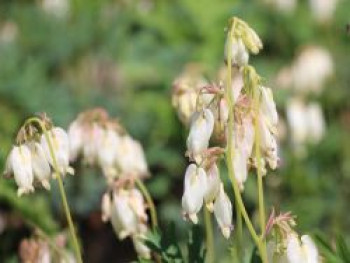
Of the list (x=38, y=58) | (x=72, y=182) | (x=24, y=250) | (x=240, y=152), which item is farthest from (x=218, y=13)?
(x=240, y=152)

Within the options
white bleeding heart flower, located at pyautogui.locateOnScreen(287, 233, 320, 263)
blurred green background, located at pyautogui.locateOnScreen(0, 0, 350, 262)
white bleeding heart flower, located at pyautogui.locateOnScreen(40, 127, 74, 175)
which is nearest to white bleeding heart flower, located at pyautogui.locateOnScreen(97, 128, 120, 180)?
white bleeding heart flower, located at pyautogui.locateOnScreen(40, 127, 74, 175)

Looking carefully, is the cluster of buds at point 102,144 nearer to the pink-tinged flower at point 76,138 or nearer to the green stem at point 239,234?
the pink-tinged flower at point 76,138

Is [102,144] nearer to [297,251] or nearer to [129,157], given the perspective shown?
[129,157]

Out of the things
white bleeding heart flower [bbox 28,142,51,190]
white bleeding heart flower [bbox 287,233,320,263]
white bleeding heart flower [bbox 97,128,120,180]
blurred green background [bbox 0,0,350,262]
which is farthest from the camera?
blurred green background [bbox 0,0,350,262]

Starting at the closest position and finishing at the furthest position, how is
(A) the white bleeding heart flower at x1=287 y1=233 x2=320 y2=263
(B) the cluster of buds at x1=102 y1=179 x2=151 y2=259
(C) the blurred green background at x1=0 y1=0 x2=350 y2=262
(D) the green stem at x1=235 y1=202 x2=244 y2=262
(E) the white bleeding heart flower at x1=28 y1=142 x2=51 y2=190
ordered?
1. (A) the white bleeding heart flower at x1=287 y1=233 x2=320 y2=263
2. (D) the green stem at x1=235 y1=202 x2=244 y2=262
3. (E) the white bleeding heart flower at x1=28 y1=142 x2=51 y2=190
4. (B) the cluster of buds at x1=102 y1=179 x2=151 y2=259
5. (C) the blurred green background at x1=0 y1=0 x2=350 y2=262

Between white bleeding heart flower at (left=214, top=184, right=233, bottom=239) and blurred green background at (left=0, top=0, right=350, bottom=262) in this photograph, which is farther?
blurred green background at (left=0, top=0, right=350, bottom=262)

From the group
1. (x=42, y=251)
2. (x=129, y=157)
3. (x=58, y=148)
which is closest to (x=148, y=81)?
(x=129, y=157)

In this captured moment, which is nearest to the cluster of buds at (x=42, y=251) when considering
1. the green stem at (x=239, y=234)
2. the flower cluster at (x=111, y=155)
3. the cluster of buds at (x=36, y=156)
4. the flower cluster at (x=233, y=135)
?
the flower cluster at (x=111, y=155)

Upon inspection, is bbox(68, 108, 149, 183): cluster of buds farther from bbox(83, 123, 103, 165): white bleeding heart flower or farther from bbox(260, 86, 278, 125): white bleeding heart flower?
bbox(260, 86, 278, 125): white bleeding heart flower

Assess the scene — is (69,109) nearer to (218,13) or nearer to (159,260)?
(218,13)

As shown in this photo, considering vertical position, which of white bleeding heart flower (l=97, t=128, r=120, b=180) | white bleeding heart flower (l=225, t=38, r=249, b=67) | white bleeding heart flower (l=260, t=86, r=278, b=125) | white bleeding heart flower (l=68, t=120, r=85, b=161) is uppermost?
white bleeding heart flower (l=68, t=120, r=85, b=161)
